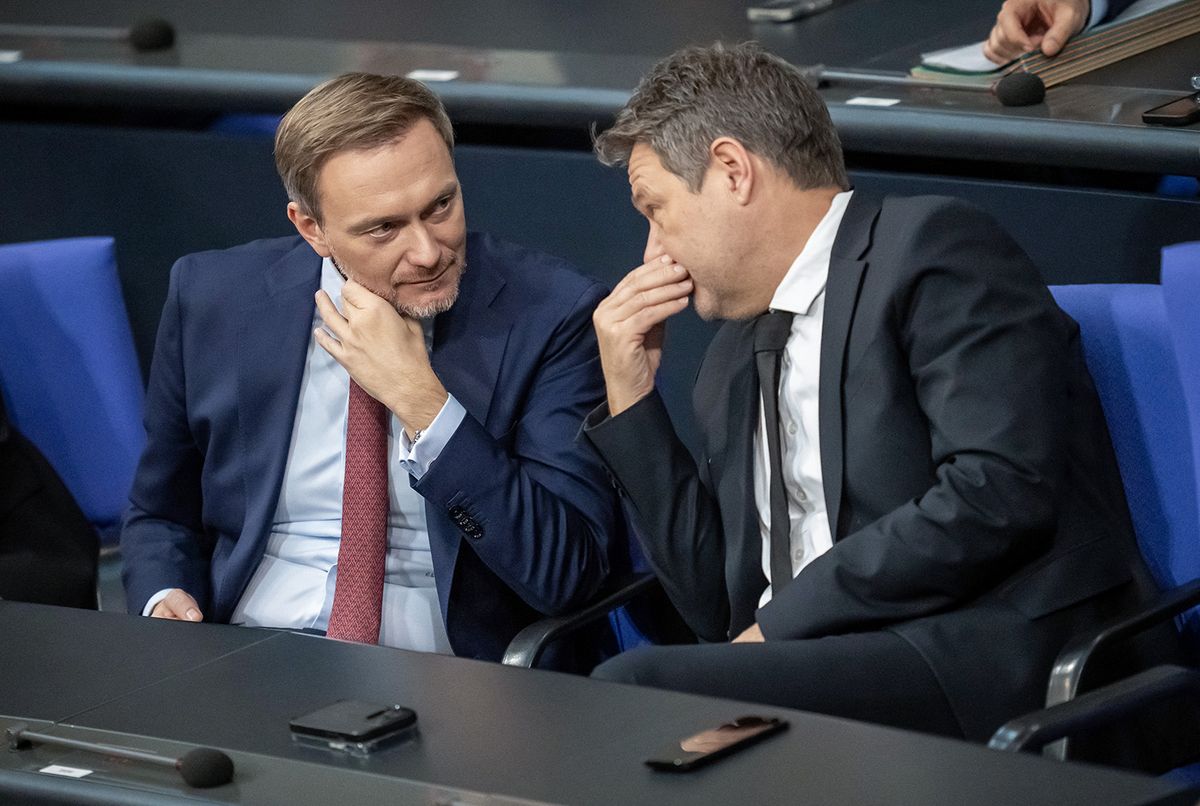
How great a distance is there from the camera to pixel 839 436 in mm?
2143

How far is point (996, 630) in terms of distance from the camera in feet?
6.71

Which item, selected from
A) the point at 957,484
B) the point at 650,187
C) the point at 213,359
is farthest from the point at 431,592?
the point at 957,484

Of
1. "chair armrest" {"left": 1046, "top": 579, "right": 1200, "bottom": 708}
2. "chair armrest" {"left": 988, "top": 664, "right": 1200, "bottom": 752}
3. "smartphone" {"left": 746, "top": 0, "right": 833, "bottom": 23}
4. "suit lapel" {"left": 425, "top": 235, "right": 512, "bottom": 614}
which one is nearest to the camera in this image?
"chair armrest" {"left": 988, "top": 664, "right": 1200, "bottom": 752}

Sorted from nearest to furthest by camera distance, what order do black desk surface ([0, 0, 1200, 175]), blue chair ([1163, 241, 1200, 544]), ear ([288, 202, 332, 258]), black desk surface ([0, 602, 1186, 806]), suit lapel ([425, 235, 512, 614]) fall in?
black desk surface ([0, 602, 1186, 806]), blue chair ([1163, 241, 1200, 544]), suit lapel ([425, 235, 512, 614]), ear ([288, 202, 332, 258]), black desk surface ([0, 0, 1200, 175])

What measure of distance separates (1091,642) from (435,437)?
32.8 inches

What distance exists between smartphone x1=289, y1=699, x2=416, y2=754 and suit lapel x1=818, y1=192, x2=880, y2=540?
2.31 ft

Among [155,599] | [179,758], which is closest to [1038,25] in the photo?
[155,599]

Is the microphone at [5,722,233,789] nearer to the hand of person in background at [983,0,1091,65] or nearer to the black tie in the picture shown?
the black tie

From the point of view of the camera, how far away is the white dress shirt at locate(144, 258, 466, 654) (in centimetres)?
246

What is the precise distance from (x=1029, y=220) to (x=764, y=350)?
2.50 ft

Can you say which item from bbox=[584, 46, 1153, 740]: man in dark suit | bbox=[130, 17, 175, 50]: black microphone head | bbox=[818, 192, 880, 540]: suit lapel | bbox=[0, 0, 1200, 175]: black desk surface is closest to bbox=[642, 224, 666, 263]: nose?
bbox=[584, 46, 1153, 740]: man in dark suit

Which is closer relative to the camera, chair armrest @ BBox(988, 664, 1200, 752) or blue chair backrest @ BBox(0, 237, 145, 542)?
chair armrest @ BBox(988, 664, 1200, 752)

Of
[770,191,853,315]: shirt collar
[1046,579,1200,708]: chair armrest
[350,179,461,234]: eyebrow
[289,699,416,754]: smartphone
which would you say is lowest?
[1046,579,1200,708]: chair armrest

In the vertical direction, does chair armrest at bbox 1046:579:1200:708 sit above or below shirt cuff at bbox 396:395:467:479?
below
